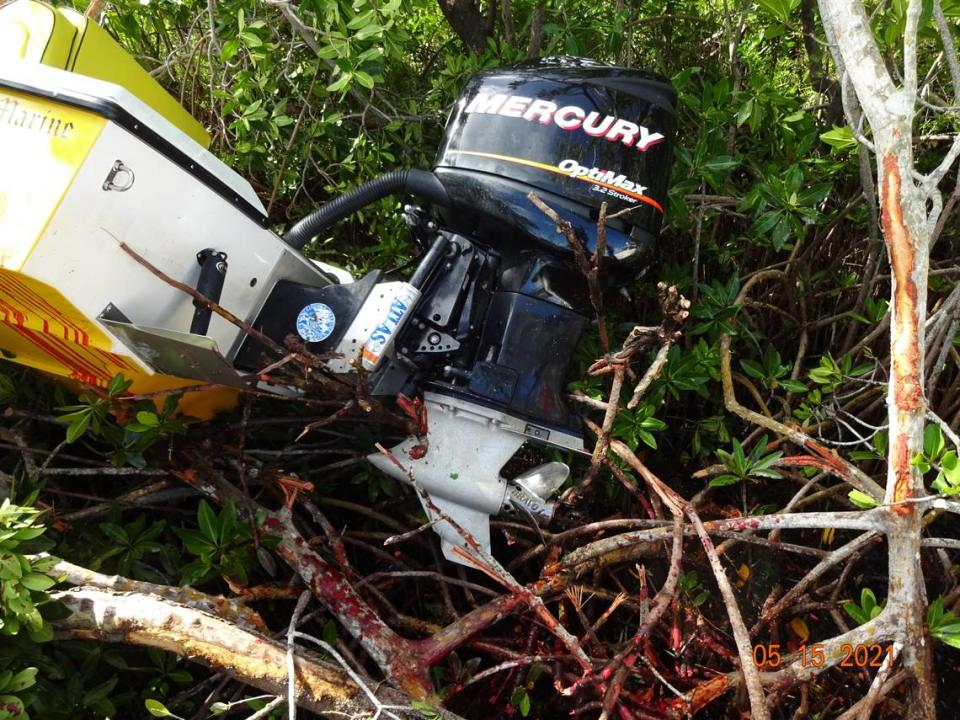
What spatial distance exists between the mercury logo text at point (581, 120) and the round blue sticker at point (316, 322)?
0.56 m

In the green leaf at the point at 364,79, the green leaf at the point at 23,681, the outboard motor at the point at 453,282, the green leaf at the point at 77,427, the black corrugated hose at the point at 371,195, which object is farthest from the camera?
the green leaf at the point at 364,79

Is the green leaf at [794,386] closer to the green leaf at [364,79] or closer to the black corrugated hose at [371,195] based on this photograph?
the black corrugated hose at [371,195]

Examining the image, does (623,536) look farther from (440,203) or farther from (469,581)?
(440,203)

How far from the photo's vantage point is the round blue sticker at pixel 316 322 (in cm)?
171

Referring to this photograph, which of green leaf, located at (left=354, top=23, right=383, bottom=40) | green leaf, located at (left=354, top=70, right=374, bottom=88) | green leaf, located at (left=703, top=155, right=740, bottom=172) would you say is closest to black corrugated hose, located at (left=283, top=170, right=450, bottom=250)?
green leaf, located at (left=354, top=70, right=374, bottom=88)

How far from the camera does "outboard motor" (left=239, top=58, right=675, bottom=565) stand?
167 cm

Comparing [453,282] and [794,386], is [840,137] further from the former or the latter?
[453,282]

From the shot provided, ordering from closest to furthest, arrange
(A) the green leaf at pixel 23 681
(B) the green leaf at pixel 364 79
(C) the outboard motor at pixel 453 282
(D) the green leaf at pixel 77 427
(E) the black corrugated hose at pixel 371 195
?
(A) the green leaf at pixel 23 681 < (C) the outboard motor at pixel 453 282 < (D) the green leaf at pixel 77 427 < (E) the black corrugated hose at pixel 371 195 < (B) the green leaf at pixel 364 79

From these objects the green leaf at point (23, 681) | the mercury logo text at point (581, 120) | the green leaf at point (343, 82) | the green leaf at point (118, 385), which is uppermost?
the mercury logo text at point (581, 120)

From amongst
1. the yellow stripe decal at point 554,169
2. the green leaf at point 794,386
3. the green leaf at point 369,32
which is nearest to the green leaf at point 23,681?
the yellow stripe decal at point 554,169

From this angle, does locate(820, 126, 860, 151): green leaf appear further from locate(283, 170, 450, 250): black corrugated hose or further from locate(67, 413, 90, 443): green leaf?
locate(67, 413, 90, 443): green leaf

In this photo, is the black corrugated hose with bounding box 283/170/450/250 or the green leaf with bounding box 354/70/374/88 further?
the green leaf with bounding box 354/70/374/88

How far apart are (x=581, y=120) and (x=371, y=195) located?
0.52 m

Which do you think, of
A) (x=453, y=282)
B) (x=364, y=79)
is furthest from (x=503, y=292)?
(x=364, y=79)
